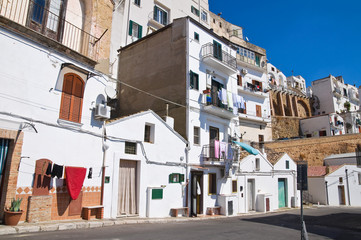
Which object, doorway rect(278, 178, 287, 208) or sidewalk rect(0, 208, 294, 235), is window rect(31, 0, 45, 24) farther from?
doorway rect(278, 178, 287, 208)

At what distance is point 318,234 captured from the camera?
11719 mm

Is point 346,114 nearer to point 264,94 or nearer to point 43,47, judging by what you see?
point 264,94

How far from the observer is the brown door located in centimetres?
1080

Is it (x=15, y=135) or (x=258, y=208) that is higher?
(x=15, y=135)

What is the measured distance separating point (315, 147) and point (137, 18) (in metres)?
30.0

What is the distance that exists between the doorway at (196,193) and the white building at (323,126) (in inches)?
1539

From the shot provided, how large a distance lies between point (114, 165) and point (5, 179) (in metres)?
4.48

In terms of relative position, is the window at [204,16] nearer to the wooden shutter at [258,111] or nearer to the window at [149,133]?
the wooden shutter at [258,111]

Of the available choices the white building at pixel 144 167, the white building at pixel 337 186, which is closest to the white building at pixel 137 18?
the white building at pixel 144 167

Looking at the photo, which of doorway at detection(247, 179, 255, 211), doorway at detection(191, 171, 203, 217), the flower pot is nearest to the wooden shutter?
doorway at detection(247, 179, 255, 211)

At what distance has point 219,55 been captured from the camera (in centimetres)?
2056

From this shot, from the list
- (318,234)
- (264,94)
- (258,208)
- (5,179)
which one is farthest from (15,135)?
(264,94)

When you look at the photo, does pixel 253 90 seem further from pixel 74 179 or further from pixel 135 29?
pixel 74 179

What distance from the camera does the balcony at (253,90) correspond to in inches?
1447
